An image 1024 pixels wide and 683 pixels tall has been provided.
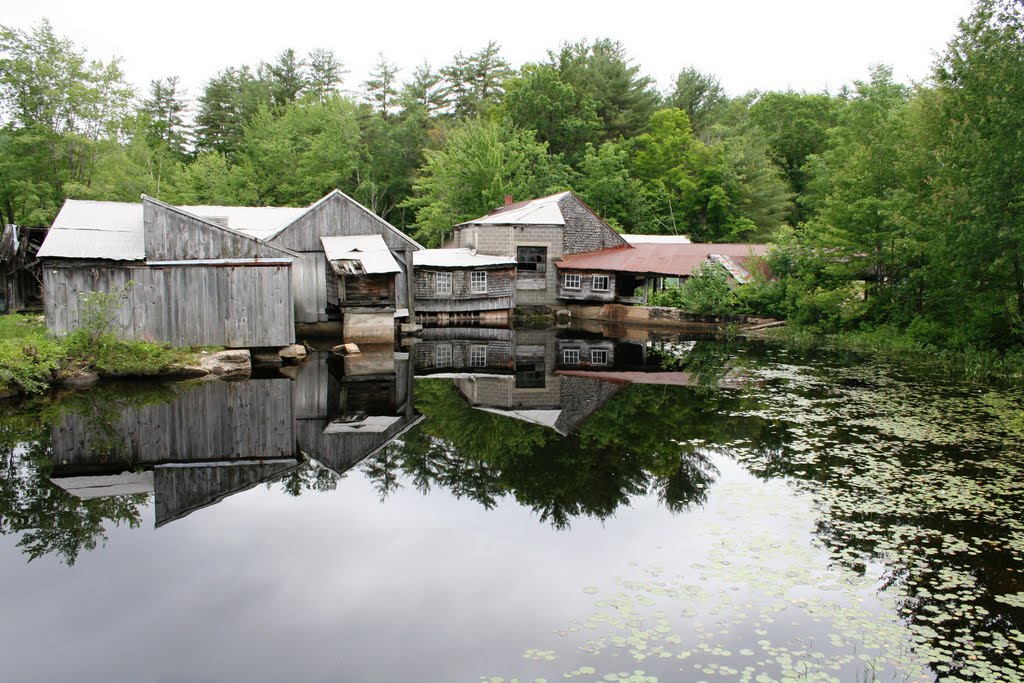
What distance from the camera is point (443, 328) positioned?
3167 centimetres

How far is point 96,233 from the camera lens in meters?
18.5

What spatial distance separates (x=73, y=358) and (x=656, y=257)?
83.7 feet

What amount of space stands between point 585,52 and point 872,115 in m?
21.3

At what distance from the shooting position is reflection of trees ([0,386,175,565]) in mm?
7586

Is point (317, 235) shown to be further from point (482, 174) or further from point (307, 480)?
point (482, 174)

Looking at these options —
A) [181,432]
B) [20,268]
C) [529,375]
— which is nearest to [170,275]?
[181,432]

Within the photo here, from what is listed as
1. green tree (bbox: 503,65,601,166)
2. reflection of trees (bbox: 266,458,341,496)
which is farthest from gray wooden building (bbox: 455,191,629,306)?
reflection of trees (bbox: 266,458,341,496)

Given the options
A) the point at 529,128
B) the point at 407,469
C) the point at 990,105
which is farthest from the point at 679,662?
the point at 529,128

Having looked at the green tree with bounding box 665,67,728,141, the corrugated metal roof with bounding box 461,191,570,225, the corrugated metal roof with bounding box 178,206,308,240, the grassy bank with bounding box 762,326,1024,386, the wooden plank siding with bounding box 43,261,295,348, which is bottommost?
the grassy bank with bounding box 762,326,1024,386

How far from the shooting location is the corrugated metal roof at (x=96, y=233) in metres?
17.4

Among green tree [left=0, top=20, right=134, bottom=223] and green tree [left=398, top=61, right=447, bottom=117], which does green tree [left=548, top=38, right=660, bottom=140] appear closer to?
green tree [left=398, top=61, right=447, bottom=117]

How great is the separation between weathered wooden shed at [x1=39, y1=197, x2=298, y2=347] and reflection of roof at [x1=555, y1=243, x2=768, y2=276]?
18.8m

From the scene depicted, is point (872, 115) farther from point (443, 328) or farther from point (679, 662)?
point (679, 662)

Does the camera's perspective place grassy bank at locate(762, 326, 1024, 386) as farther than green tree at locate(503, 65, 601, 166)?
No
